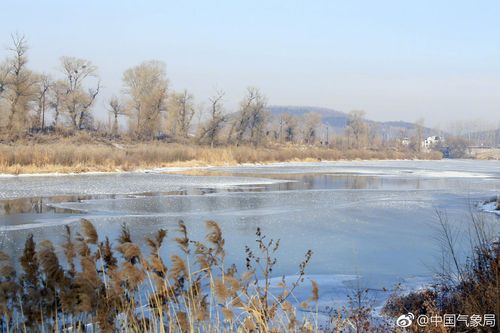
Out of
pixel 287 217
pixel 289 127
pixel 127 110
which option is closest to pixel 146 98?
pixel 127 110

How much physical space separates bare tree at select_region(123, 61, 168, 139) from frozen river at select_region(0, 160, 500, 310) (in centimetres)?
3273

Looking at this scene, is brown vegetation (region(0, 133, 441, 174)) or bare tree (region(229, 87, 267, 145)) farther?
bare tree (region(229, 87, 267, 145))

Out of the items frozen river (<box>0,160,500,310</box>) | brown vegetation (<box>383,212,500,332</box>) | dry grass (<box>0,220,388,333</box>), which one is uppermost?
dry grass (<box>0,220,388,333</box>)

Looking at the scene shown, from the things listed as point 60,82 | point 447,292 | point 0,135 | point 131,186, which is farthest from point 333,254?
point 60,82

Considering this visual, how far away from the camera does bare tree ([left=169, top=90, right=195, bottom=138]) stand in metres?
69.1

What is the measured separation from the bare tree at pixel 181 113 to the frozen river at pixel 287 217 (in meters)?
43.7

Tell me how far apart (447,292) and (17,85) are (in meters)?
48.3

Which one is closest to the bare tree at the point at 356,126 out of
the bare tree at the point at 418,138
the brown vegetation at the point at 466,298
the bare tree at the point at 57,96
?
the bare tree at the point at 418,138

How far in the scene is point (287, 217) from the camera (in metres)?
14.4

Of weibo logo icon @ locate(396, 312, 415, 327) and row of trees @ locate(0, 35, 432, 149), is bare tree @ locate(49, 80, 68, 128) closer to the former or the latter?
row of trees @ locate(0, 35, 432, 149)

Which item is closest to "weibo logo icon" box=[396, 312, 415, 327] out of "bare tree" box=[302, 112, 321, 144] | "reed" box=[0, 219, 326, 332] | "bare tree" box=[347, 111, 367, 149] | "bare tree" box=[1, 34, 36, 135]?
"reed" box=[0, 219, 326, 332]

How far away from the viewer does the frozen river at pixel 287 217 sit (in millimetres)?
8727

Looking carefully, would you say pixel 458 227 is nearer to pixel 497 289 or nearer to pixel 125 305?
pixel 497 289

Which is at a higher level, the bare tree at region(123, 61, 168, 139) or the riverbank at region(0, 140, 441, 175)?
the bare tree at region(123, 61, 168, 139)
